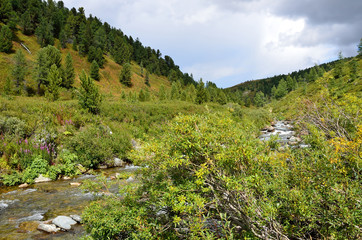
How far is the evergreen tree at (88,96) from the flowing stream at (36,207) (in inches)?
479

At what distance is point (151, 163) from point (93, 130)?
14820 millimetres

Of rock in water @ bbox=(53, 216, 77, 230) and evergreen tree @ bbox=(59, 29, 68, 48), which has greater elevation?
evergreen tree @ bbox=(59, 29, 68, 48)

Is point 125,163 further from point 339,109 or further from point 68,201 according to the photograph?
point 339,109

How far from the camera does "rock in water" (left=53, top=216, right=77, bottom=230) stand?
271 inches

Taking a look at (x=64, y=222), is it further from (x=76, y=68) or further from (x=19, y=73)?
(x=76, y=68)

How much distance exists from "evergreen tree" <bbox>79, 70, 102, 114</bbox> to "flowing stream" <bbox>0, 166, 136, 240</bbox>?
479 inches

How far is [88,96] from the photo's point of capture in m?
22.7

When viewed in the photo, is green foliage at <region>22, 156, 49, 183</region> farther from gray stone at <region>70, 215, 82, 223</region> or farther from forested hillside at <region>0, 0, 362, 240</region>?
gray stone at <region>70, 215, 82, 223</region>

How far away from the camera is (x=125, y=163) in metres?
16.6

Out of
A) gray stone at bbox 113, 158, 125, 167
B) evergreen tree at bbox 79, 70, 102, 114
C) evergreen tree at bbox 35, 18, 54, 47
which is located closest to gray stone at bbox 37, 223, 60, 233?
gray stone at bbox 113, 158, 125, 167

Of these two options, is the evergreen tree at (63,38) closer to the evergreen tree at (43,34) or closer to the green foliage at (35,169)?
the evergreen tree at (43,34)

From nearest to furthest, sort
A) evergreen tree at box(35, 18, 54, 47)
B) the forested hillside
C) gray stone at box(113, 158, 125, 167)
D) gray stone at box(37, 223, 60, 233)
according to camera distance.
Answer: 1. the forested hillside
2. gray stone at box(37, 223, 60, 233)
3. gray stone at box(113, 158, 125, 167)
4. evergreen tree at box(35, 18, 54, 47)

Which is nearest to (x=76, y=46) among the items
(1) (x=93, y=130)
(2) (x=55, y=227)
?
(1) (x=93, y=130)

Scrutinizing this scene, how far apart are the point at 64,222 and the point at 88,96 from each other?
1776 cm
